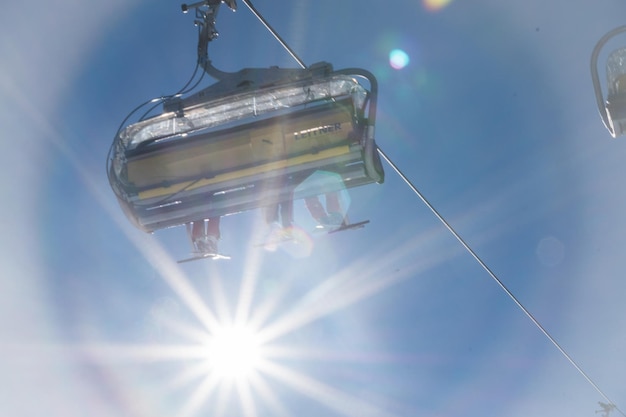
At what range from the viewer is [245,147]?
4711mm

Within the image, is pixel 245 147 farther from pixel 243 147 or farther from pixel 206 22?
pixel 206 22

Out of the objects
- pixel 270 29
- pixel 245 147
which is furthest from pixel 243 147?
pixel 270 29

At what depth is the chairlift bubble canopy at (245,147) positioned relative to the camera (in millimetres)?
4512

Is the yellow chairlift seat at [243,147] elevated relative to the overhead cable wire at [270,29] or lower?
lower

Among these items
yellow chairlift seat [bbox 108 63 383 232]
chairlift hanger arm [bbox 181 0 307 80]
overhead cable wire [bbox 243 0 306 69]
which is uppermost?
chairlift hanger arm [bbox 181 0 307 80]

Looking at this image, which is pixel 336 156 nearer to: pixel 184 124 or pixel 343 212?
pixel 343 212

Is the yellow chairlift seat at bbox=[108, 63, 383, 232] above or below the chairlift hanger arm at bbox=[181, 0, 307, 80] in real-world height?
below

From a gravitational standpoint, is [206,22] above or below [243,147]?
above

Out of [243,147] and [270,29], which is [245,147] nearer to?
[243,147]

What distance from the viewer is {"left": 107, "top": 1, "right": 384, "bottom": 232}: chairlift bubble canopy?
4512 mm

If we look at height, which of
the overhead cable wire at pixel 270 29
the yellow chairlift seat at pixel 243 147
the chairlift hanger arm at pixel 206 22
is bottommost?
the yellow chairlift seat at pixel 243 147

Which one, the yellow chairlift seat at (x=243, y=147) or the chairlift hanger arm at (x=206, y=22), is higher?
the chairlift hanger arm at (x=206, y=22)

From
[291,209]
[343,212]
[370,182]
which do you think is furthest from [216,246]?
[370,182]

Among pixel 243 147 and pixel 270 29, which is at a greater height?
pixel 270 29
